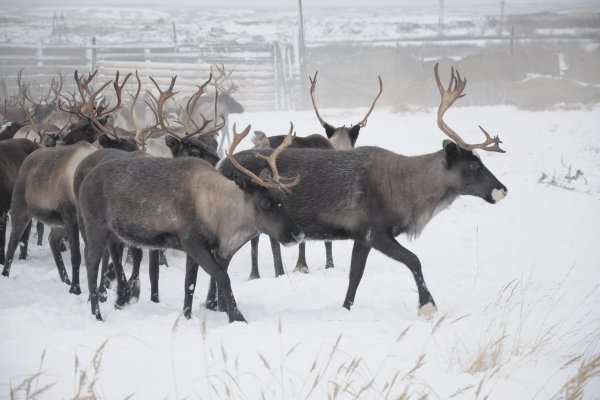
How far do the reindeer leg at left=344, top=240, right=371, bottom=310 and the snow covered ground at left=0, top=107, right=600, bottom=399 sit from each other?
0.63 ft

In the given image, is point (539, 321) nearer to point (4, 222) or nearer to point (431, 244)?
point (431, 244)

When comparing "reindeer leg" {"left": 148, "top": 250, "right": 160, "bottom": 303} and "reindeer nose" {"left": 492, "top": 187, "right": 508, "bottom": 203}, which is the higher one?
"reindeer nose" {"left": 492, "top": 187, "right": 508, "bottom": 203}

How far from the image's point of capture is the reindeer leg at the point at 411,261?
6.48m

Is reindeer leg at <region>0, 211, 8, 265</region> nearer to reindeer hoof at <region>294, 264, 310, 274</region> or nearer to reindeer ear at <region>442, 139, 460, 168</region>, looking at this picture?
reindeer hoof at <region>294, 264, 310, 274</region>

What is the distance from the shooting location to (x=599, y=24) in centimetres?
4284

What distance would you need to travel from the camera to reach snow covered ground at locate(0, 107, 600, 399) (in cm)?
413

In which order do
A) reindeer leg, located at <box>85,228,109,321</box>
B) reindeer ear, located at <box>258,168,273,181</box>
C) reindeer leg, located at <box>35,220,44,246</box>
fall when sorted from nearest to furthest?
1. reindeer ear, located at <box>258,168,273,181</box>
2. reindeer leg, located at <box>85,228,109,321</box>
3. reindeer leg, located at <box>35,220,44,246</box>

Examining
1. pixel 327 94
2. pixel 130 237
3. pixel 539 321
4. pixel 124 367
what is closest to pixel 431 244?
pixel 539 321

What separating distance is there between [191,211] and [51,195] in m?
2.32

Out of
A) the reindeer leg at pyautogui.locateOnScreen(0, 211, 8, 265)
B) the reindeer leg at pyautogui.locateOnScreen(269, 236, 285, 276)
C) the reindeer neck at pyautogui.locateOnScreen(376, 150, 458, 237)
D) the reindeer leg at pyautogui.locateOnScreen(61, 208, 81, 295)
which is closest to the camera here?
the reindeer neck at pyautogui.locateOnScreen(376, 150, 458, 237)

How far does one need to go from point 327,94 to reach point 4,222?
93.3 feet

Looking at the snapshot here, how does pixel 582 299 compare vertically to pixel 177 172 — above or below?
below

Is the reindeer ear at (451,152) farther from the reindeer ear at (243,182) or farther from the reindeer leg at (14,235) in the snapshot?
the reindeer leg at (14,235)

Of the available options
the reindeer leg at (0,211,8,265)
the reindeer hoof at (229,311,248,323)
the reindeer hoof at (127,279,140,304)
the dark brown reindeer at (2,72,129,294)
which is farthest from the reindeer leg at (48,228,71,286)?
the reindeer hoof at (229,311,248,323)
